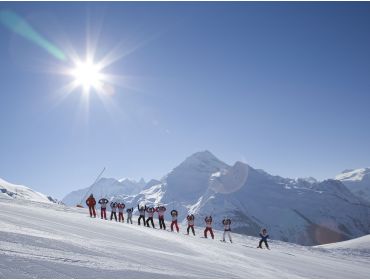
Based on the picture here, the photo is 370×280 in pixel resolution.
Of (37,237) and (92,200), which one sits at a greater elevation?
(92,200)

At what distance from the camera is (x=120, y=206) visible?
1313 inches

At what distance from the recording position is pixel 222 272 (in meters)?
9.87

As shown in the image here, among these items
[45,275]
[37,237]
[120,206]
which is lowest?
[45,275]

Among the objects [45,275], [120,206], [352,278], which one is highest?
[120,206]

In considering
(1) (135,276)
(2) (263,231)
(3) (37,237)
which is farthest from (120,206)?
(1) (135,276)

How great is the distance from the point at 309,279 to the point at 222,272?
3.91m

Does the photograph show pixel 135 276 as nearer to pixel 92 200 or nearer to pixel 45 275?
pixel 45 275

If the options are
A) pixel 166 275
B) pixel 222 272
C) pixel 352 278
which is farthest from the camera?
pixel 352 278

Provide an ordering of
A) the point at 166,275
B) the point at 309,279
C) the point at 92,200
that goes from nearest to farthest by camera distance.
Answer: the point at 166,275
the point at 309,279
the point at 92,200

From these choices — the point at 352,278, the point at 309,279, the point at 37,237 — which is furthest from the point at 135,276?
the point at 352,278

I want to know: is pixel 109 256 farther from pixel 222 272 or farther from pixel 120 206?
pixel 120 206

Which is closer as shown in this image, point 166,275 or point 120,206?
point 166,275

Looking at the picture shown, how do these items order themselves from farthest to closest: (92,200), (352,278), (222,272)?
1. (92,200)
2. (352,278)
3. (222,272)

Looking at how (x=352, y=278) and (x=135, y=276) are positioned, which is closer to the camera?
(x=135, y=276)
